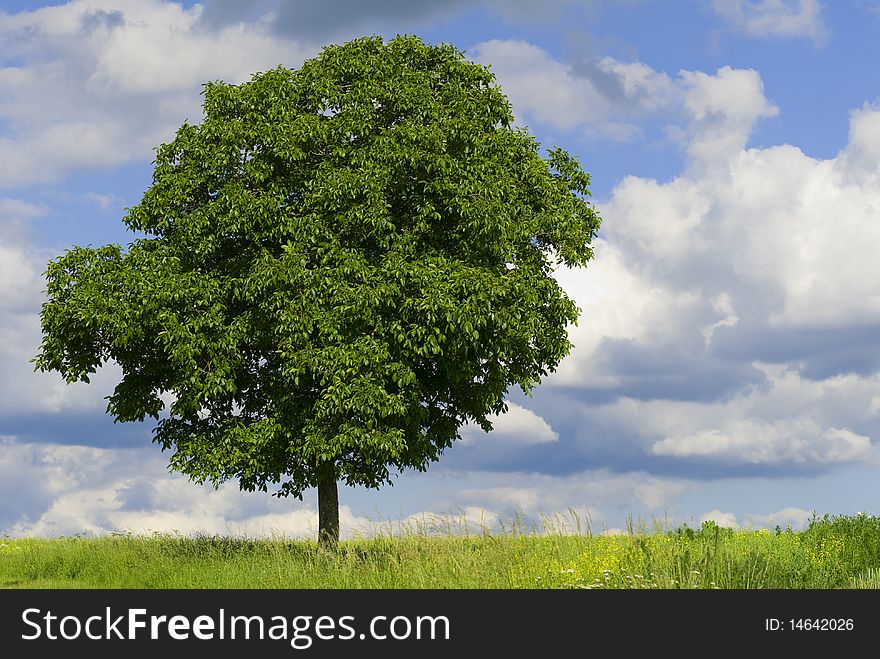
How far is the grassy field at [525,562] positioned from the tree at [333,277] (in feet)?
7.87

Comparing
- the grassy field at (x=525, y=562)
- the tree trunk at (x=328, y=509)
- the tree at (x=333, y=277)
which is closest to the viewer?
the grassy field at (x=525, y=562)

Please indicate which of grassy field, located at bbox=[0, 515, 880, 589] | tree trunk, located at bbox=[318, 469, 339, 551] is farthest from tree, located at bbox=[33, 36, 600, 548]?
grassy field, located at bbox=[0, 515, 880, 589]

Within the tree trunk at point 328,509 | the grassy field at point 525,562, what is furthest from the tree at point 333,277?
the grassy field at point 525,562

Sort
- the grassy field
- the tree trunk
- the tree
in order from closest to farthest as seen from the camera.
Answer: the grassy field, the tree, the tree trunk

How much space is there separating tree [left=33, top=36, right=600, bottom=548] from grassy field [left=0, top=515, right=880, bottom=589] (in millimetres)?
2400

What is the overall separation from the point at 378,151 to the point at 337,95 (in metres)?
2.81

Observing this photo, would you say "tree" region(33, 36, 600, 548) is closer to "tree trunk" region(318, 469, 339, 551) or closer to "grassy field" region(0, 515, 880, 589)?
"tree trunk" region(318, 469, 339, 551)

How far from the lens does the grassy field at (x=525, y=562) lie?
16.5 metres

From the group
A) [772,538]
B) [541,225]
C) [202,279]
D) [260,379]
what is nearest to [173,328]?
[202,279]

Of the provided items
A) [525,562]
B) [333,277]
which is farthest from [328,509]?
[525,562]

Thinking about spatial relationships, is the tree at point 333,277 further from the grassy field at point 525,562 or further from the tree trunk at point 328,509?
the grassy field at point 525,562

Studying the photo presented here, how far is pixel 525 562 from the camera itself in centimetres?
1766

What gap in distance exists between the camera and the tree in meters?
21.9
